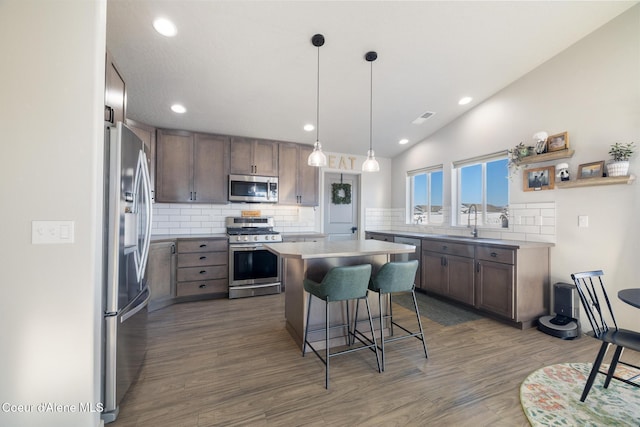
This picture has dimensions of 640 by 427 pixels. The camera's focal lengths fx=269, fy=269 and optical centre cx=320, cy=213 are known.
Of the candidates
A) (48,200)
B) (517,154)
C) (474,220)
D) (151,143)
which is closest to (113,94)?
(48,200)

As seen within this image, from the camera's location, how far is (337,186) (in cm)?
534

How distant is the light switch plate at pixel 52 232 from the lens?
137cm

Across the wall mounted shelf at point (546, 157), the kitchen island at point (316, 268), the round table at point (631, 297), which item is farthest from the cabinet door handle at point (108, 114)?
the wall mounted shelf at point (546, 157)

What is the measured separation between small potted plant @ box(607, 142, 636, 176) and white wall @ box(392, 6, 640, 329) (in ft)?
0.27

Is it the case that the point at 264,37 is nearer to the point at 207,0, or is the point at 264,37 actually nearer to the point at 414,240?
the point at 207,0

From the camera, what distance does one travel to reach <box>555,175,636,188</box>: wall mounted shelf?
2.51 meters

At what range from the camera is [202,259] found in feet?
12.6

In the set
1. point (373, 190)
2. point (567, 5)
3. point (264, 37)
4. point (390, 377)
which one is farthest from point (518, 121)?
point (390, 377)

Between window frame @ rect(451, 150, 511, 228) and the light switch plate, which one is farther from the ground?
window frame @ rect(451, 150, 511, 228)

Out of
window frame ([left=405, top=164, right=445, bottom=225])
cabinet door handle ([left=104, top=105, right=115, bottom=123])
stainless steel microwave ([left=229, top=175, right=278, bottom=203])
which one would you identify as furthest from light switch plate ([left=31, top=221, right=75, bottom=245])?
window frame ([left=405, top=164, right=445, bottom=225])

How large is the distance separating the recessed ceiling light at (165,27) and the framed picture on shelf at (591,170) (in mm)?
4205

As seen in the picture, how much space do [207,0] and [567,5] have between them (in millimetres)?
3198

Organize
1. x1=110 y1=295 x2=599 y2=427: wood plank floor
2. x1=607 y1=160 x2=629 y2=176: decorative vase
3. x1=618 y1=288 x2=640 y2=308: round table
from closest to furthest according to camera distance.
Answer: x1=618 y1=288 x2=640 y2=308: round table
x1=110 y1=295 x2=599 y2=427: wood plank floor
x1=607 y1=160 x2=629 y2=176: decorative vase

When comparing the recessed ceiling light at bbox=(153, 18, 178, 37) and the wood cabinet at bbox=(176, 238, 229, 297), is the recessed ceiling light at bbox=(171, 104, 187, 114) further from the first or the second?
the wood cabinet at bbox=(176, 238, 229, 297)
